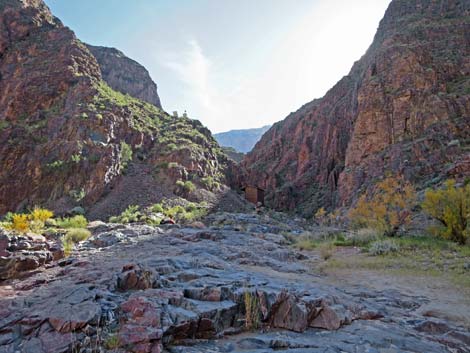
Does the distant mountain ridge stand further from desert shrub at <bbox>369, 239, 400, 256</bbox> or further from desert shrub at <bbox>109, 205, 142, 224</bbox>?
desert shrub at <bbox>369, 239, 400, 256</bbox>

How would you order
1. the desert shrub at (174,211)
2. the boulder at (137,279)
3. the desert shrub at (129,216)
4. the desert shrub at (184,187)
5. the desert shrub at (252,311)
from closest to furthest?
the desert shrub at (252,311), the boulder at (137,279), the desert shrub at (129,216), the desert shrub at (174,211), the desert shrub at (184,187)

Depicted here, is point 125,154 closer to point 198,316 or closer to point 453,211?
point 453,211

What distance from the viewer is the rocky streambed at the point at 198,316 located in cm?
403

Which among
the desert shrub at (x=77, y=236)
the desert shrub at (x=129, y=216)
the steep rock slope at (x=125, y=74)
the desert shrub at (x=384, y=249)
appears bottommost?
the desert shrub at (x=384, y=249)

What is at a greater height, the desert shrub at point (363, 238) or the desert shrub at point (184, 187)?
the desert shrub at point (184, 187)

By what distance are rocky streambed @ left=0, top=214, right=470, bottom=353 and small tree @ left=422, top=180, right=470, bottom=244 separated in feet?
24.9

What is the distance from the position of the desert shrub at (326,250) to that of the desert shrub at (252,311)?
7.10 metres

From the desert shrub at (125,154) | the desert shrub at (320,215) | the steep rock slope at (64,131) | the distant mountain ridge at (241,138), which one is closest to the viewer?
the steep rock slope at (64,131)

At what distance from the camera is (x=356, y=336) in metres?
4.55

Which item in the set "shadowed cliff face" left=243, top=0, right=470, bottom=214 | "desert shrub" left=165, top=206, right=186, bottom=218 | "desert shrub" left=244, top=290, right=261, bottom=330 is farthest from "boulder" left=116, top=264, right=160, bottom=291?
"shadowed cliff face" left=243, top=0, right=470, bottom=214

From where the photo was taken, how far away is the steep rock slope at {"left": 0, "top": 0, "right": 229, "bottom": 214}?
24.4 metres

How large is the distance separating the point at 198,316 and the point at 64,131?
2625 centimetres

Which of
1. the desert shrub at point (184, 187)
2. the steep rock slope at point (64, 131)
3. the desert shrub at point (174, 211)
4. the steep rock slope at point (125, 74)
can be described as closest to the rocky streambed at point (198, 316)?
the desert shrub at point (174, 211)

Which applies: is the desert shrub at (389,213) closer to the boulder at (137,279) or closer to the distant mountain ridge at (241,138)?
the boulder at (137,279)
